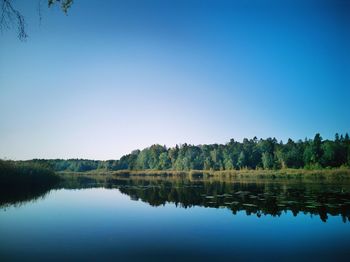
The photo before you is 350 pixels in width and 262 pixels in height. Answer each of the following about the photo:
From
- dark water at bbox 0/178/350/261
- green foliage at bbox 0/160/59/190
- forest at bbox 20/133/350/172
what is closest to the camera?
dark water at bbox 0/178/350/261

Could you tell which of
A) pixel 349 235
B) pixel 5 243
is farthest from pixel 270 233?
pixel 5 243

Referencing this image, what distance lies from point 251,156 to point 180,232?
85377 mm

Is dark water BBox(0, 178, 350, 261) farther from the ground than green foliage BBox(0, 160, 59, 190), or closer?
closer

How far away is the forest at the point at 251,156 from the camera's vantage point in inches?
2869

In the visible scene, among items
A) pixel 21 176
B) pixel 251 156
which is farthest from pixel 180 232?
pixel 251 156

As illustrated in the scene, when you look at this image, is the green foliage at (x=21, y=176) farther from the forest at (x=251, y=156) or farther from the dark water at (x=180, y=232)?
the forest at (x=251, y=156)

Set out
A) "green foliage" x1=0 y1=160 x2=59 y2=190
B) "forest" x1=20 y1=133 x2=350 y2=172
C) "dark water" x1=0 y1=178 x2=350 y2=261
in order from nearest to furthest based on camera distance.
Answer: "dark water" x1=0 y1=178 x2=350 y2=261
"green foliage" x1=0 y1=160 x2=59 y2=190
"forest" x1=20 y1=133 x2=350 y2=172

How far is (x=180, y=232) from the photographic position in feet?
39.8

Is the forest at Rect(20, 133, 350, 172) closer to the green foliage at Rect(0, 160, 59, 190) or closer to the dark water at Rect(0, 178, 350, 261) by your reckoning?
the green foliage at Rect(0, 160, 59, 190)

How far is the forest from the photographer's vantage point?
239 feet

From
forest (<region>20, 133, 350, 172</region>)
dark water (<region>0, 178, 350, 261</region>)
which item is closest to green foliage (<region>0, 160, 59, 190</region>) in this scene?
dark water (<region>0, 178, 350, 261</region>)

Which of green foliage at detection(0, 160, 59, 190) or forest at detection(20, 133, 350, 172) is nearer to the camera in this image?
green foliage at detection(0, 160, 59, 190)

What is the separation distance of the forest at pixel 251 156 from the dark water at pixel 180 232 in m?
30.4

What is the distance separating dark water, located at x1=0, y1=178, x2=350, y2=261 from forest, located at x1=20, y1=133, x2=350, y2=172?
99.6 ft
